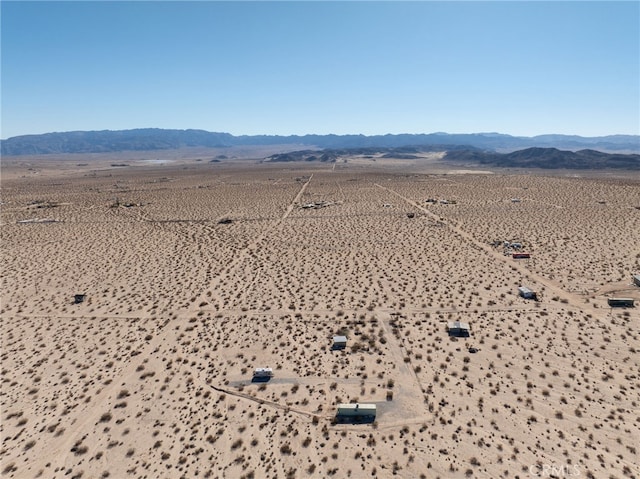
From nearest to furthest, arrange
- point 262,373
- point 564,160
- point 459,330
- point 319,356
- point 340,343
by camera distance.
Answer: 1. point 262,373
2. point 319,356
3. point 340,343
4. point 459,330
5. point 564,160

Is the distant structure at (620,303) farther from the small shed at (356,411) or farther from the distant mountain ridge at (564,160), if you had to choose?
the distant mountain ridge at (564,160)

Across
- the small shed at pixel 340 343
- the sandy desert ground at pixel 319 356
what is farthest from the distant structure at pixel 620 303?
the small shed at pixel 340 343

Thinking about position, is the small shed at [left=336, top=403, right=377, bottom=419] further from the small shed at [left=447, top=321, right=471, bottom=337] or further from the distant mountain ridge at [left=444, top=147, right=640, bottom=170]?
the distant mountain ridge at [left=444, top=147, right=640, bottom=170]

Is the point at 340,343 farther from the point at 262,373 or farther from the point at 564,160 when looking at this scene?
the point at 564,160

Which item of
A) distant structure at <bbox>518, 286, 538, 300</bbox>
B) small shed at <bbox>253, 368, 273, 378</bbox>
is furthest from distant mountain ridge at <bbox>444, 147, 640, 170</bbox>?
small shed at <bbox>253, 368, 273, 378</bbox>

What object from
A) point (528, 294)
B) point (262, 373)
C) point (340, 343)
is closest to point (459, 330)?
point (340, 343)

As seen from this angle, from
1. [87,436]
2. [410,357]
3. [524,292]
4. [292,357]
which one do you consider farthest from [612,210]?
[87,436]
